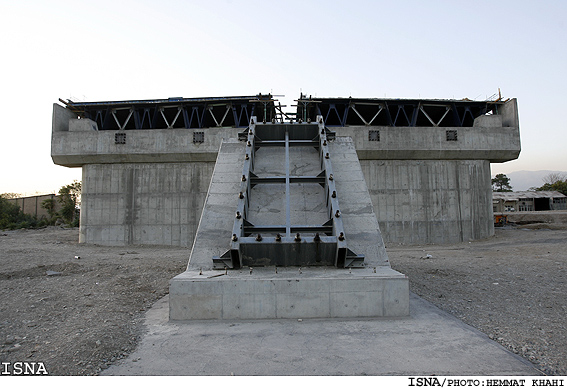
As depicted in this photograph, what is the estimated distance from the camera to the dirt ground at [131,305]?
4.38 meters

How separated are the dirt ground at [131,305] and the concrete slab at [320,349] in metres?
0.34

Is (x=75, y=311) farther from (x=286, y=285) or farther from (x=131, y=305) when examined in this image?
(x=286, y=285)

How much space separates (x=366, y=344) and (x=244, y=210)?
3.94 metres

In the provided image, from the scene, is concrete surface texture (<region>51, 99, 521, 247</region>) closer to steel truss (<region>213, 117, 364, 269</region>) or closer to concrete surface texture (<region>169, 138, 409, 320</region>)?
steel truss (<region>213, 117, 364, 269</region>)

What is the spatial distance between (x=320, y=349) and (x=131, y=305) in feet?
14.5

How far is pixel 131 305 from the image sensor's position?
694cm

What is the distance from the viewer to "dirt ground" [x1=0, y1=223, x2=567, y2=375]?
438 cm

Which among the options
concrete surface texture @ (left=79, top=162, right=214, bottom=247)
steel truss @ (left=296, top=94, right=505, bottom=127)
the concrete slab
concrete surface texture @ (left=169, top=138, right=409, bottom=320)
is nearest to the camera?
the concrete slab

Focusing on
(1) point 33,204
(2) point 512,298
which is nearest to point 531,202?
(2) point 512,298

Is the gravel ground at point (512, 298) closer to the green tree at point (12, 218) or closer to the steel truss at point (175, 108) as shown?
the steel truss at point (175, 108)

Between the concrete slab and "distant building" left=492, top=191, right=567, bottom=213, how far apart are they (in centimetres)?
6257

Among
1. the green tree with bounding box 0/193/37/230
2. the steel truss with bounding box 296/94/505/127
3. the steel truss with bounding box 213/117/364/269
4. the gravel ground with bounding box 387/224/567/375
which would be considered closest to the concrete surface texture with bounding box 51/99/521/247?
the steel truss with bounding box 296/94/505/127

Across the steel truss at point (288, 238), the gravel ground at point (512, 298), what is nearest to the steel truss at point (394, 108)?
the gravel ground at point (512, 298)

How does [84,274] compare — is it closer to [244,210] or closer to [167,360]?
[244,210]
